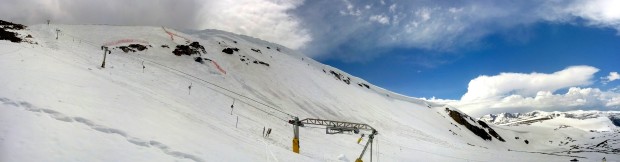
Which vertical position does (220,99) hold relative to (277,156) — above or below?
above

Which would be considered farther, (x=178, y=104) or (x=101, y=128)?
(x=178, y=104)

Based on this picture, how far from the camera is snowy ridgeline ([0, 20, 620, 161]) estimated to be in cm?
1562

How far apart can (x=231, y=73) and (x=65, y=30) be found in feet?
105

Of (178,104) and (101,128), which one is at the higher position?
(178,104)

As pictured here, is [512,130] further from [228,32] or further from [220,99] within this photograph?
[220,99]

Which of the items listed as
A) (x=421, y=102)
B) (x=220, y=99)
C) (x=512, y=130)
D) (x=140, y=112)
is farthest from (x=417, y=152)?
(x=512, y=130)

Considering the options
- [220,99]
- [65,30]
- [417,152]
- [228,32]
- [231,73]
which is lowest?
[417,152]

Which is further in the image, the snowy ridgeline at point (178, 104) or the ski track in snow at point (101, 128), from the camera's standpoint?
the ski track in snow at point (101, 128)

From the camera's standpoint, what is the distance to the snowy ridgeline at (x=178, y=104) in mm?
15625

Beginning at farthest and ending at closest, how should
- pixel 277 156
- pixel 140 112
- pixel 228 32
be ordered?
pixel 228 32 → pixel 277 156 → pixel 140 112

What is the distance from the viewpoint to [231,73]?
78.4m

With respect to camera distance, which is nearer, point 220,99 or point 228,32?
point 220,99

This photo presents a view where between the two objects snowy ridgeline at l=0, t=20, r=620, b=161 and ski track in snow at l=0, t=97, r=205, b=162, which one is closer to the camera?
snowy ridgeline at l=0, t=20, r=620, b=161

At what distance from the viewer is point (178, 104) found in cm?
3550
